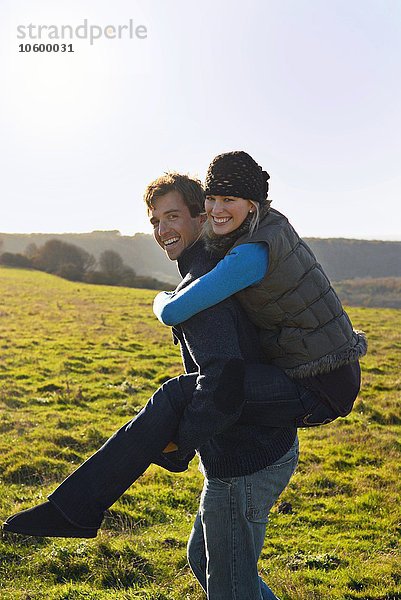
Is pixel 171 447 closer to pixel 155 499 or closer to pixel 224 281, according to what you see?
pixel 224 281

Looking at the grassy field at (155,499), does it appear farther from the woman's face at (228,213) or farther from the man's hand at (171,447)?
the woman's face at (228,213)

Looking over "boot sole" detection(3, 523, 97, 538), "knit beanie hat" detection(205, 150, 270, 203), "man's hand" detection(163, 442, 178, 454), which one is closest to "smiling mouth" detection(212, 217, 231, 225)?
"knit beanie hat" detection(205, 150, 270, 203)

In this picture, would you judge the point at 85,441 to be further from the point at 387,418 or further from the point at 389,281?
the point at 389,281

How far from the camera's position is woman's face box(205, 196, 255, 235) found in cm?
290

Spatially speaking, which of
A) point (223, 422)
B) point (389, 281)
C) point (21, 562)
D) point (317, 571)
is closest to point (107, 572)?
point (21, 562)

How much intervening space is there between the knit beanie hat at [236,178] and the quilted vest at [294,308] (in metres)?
0.15

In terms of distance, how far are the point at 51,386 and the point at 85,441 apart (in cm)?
399

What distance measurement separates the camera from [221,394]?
2.57 metres

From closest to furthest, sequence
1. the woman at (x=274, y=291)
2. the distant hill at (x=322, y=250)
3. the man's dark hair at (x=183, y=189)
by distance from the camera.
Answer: the woman at (x=274, y=291), the man's dark hair at (x=183, y=189), the distant hill at (x=322, y=250)

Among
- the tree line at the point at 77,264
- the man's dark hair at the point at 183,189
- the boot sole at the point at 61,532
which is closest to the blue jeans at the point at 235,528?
the boot sole at the point at 61,532

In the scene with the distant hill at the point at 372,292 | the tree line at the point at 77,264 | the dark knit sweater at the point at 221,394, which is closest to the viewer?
the dark knit sweater at the point at 221,394

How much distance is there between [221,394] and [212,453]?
1.63 ft

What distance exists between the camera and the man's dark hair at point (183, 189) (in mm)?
3357

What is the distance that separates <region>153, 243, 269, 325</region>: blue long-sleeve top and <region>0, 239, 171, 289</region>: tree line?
1867 inches
